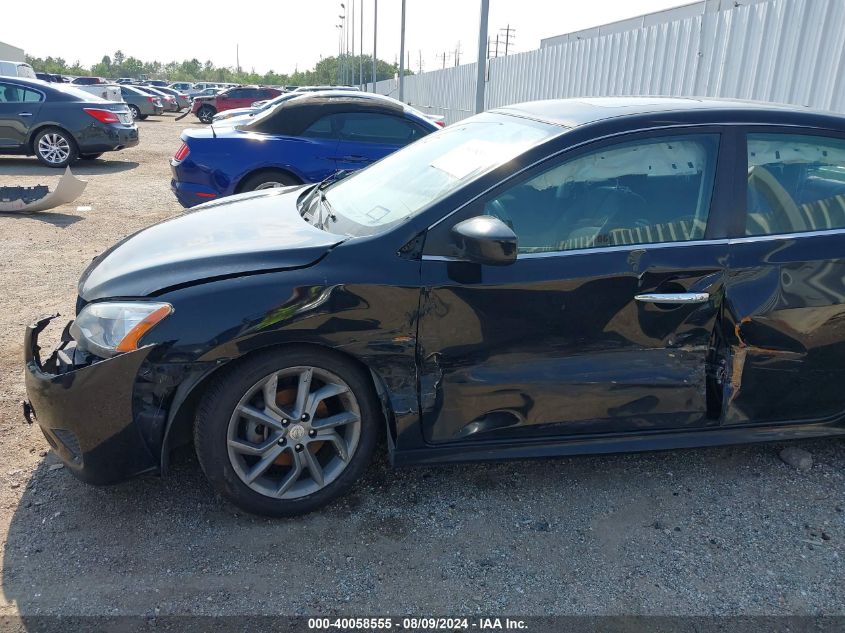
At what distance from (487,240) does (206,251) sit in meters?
1.19

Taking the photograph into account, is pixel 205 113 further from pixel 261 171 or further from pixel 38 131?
pixel 261 171

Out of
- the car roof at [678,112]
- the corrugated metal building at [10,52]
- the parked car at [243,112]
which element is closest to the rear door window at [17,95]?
the parked car at [243,112]

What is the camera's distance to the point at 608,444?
3066mm

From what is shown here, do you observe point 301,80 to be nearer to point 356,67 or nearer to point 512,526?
point 356,67

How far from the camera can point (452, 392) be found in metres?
2.89

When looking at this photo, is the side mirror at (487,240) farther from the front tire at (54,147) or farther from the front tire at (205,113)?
the front tire at (205,113)

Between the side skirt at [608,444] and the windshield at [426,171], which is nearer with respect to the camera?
the side skirt at [608,444]

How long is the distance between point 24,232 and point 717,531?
25.7 feet

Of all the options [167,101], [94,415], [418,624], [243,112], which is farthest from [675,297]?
[167,101]

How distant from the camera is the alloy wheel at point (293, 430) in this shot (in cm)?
282

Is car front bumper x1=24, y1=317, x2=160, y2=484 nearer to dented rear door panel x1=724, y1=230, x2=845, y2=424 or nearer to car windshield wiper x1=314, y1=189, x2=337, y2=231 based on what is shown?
car windshield wiper x1=314, y1=189, x2=337, y2=231

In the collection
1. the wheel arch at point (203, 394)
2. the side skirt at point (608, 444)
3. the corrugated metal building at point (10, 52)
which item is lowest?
the side skirt at point (608, 444)

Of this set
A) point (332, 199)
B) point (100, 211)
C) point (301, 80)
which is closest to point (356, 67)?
point (301, 80)

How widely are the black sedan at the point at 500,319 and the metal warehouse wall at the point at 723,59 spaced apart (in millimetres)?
5025
